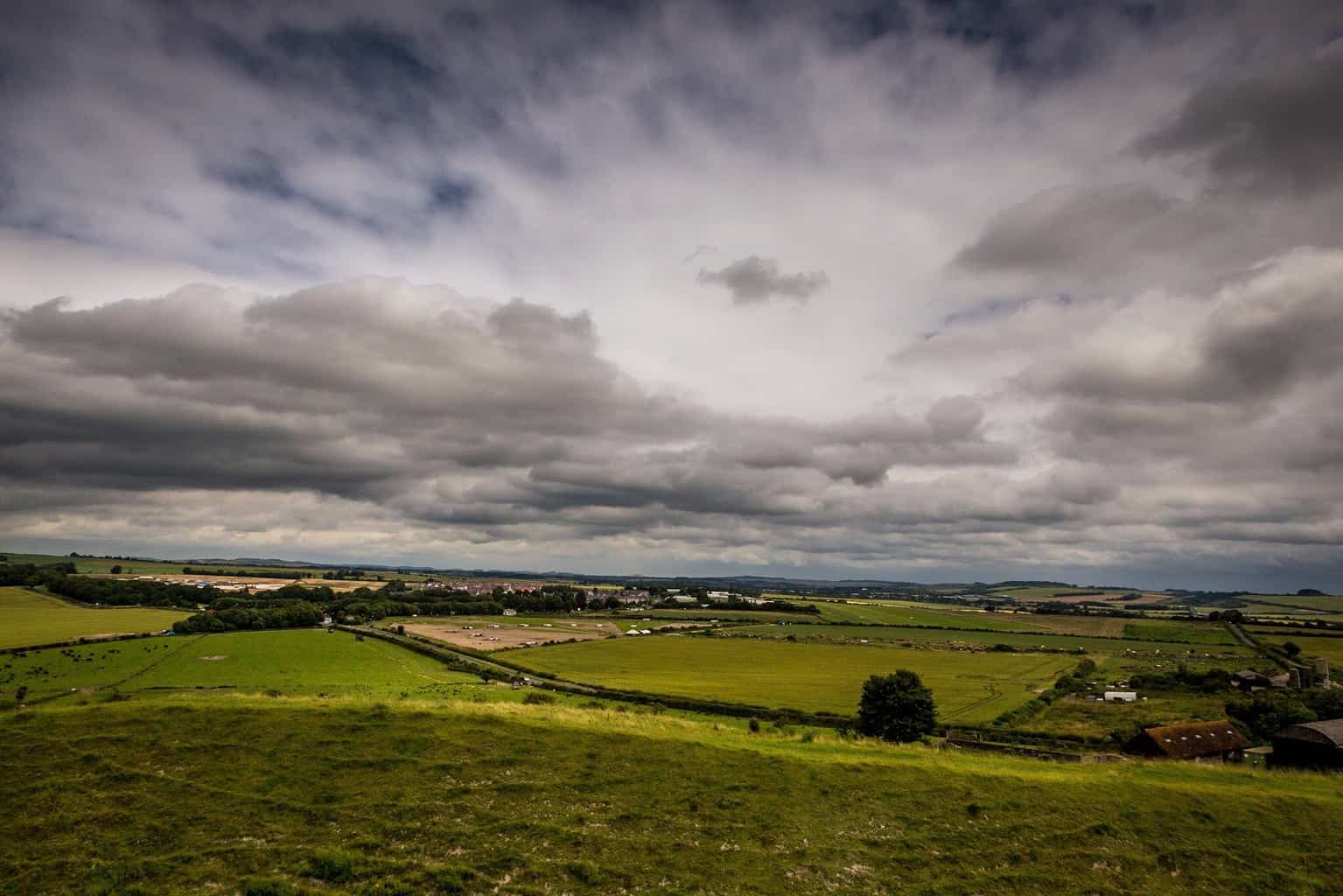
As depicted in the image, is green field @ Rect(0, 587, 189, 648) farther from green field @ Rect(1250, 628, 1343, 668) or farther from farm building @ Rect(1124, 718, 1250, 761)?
green field @ Rect(1250, 628, 1343, 668)

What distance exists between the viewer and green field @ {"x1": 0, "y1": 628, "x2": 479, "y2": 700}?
68438mm

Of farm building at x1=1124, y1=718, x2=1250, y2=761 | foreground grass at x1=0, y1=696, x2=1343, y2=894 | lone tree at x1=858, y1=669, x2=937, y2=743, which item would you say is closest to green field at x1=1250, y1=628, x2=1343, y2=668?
farm building at x1=1124, y1=718, x2=1250, y2=761

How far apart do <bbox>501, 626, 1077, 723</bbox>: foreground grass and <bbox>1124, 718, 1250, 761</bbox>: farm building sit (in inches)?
666

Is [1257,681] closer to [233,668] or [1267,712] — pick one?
[1267,712]

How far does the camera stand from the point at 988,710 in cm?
6944

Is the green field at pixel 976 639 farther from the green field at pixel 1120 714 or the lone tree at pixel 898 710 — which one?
the lone tree at pixel 898 710

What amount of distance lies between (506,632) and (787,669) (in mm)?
70129

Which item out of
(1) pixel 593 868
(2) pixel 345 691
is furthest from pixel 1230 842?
(2) pixel 345 691

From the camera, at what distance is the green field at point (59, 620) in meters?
96.8

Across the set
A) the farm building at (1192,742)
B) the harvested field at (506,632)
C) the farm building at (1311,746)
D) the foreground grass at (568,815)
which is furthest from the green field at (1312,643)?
the harvested field at (506,632)

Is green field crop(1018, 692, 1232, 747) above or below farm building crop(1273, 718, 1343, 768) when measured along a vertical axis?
below

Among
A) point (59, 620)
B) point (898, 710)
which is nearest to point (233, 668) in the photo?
point (59, 620)

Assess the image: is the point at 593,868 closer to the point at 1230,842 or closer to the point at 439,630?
the point at 1230,842

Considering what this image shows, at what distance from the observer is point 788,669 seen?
325ft
